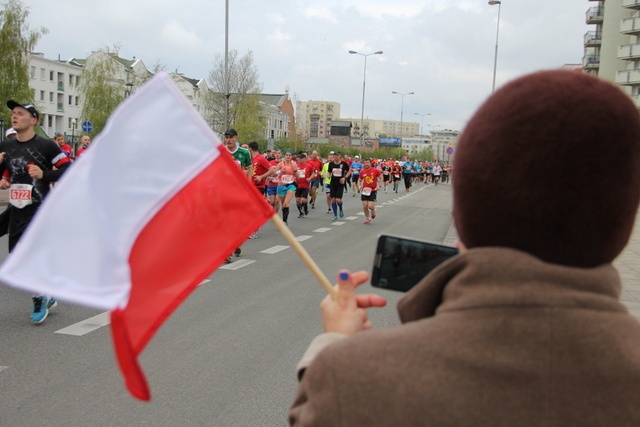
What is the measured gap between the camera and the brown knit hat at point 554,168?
1.16m

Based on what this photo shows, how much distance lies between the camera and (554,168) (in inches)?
45.6

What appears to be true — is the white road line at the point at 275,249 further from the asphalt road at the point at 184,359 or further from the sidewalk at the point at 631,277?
the sidewalk at the point at 631,277

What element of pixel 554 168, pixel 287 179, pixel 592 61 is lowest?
pixel 287 179

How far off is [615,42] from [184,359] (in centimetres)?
8102

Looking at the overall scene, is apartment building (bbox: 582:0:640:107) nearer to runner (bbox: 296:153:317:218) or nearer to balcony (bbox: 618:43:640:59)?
balcony (bbox: 618:43:640:59)

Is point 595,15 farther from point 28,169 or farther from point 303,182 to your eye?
point 28,169

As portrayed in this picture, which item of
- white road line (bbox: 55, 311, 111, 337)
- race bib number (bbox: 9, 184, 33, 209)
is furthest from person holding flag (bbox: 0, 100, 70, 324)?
white road line (bbox: 55, 311, 111, 337)

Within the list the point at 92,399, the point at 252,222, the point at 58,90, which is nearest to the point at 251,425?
the point at 92,399

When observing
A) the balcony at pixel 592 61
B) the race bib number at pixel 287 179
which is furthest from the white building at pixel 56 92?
the race bib number at pixel 287 179

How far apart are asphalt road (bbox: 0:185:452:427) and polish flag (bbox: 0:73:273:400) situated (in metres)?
0.07

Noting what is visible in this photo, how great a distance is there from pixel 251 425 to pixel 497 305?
10.9 feet

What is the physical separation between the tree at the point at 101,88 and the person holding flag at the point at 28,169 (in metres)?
40.1

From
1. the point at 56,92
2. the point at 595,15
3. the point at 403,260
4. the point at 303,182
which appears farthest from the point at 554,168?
the point at 56,92

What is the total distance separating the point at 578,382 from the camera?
118 cm
